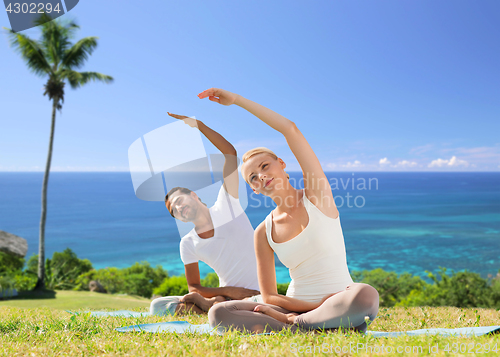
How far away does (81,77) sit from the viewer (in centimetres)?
1617

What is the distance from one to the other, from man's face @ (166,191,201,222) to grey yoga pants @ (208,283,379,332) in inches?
62.6

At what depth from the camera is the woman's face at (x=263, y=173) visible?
302 cm

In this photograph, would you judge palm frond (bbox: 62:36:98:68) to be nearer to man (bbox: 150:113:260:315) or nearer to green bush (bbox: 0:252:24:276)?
green bush (bbox: 0:252:24:276)

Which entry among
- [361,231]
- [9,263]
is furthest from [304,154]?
[361,231]

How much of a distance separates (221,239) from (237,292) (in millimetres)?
701

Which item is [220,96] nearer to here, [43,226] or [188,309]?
[188,309]

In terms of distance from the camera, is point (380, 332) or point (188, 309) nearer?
point (380, 332)

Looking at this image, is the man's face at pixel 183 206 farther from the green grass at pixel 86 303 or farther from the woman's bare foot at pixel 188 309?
the green grass at pixel 86 303

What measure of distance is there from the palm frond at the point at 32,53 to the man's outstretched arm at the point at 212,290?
51.3ft

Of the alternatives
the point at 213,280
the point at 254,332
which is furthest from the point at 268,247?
the point at 213,280

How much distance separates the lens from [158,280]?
67.6 ft

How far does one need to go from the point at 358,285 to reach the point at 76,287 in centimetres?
1739

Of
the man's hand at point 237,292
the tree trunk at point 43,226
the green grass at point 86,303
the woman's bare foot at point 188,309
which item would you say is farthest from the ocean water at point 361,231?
the man's hand at point 237,292

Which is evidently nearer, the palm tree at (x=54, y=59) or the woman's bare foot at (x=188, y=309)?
the woman's bare foot at (x=188, y=309)
